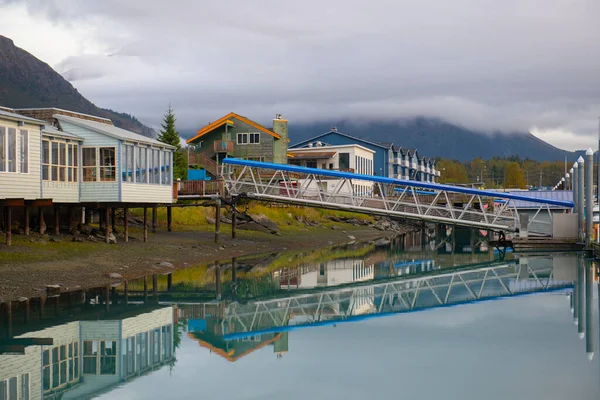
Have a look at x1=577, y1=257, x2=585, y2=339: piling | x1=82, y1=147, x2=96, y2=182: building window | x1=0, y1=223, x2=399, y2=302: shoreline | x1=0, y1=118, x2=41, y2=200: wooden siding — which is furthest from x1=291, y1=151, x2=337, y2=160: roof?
x1=0, y1=118, x2=41, y2=200: wooden siding

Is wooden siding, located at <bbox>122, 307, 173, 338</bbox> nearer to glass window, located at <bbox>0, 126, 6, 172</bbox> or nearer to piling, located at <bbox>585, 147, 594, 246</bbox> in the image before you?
glass window, located at <bbox>0, 126, 6, 172</bbox>

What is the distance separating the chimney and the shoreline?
26639 millimetres

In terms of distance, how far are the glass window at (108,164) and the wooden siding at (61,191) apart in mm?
1367

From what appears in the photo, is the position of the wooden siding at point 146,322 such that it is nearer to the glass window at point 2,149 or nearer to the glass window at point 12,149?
the glass window at point 2,149

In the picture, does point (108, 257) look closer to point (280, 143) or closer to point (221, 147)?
point (221, 147)

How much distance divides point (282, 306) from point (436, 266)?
732 inches

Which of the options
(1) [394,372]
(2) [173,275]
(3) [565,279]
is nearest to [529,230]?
(3) [565,279]

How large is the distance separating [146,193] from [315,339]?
20659mm

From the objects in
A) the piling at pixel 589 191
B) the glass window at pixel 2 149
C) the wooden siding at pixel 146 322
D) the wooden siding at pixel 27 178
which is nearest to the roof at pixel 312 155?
the piling at pixel 589 191

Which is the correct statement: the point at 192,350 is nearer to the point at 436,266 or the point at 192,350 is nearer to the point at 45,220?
the point at 45,220

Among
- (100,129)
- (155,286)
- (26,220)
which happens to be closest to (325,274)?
(155,286)

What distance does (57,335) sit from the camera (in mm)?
20344

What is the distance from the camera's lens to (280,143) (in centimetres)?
8125

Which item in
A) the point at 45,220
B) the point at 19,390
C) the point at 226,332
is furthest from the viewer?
the point at 45,220
